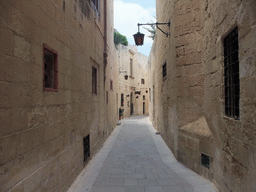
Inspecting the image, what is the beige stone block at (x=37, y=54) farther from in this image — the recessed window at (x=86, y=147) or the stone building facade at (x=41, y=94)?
the recessed window at (x=86, y=147)

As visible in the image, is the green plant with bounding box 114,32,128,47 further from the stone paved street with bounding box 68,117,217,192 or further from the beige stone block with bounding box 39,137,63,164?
the beige stone block with bounding box 39,137,63,164

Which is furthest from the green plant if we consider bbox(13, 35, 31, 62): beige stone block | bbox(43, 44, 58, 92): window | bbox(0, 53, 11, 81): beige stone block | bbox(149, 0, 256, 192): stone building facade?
bbox(0, 53, 11, 81): beige stone block

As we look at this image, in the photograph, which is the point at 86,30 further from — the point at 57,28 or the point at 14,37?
the point at 14,37

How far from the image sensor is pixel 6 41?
209 centimetres

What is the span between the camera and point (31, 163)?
2.55m

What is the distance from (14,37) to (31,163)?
1.64 metres

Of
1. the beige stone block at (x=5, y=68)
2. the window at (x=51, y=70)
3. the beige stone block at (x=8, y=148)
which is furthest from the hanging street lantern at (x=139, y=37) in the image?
the beige stone block at (x=8, y=148)

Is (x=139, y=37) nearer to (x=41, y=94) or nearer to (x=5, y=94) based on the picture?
(x=41, y=94)

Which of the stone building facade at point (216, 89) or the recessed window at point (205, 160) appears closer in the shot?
the stone building facade at point (216, 89)

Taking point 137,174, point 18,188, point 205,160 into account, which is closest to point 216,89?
point 205,160

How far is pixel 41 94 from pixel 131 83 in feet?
76.4

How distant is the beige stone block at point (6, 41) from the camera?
2.03 metres

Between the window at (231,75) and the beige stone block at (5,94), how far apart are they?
10.8 ft

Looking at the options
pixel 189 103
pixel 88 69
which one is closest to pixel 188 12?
pixel 189 103
